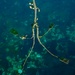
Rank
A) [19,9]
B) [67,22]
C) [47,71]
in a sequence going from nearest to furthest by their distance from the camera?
[47,71] → [67,22] → [19,9]

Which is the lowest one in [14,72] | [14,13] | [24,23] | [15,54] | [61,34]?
[14,72]

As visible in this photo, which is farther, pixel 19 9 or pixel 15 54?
pixel 19 9

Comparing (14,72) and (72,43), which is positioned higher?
(72,43)

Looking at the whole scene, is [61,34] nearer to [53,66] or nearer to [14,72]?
[53,66]

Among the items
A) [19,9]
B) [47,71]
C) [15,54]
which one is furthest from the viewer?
[19,9]

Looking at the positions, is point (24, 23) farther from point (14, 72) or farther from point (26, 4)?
point (14, 72)

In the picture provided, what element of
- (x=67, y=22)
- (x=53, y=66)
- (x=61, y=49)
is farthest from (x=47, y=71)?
(x=67, y=22)

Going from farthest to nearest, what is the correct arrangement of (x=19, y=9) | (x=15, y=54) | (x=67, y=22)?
1. (x=19, y=9)
2. (x=67, y=22)
3. (x=15, y=54)

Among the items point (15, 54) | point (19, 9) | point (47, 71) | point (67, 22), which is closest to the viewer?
point (47, 71)

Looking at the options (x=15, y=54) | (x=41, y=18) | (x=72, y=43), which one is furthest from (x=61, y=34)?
(x=15, y=54)
